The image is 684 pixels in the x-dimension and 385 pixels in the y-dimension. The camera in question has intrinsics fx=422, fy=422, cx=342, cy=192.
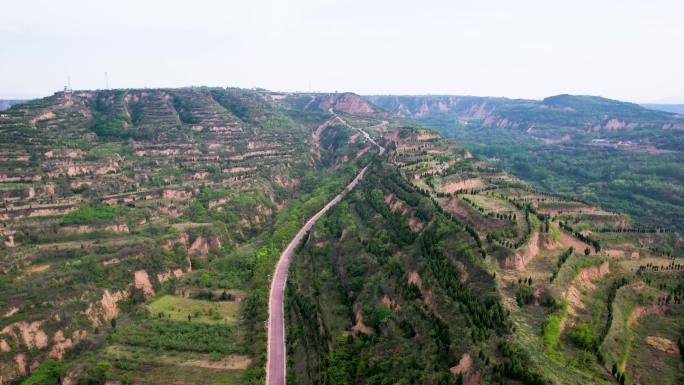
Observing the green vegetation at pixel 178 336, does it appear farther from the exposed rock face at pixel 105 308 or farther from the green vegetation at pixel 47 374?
the green vegetation at pixel 47 374

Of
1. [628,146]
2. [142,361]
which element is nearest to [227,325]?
[142,361]

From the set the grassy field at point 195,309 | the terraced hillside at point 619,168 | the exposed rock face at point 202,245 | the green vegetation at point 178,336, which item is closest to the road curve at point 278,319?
the green vegetation at point 178,336

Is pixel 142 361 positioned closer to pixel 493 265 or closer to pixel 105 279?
pixel 105 279

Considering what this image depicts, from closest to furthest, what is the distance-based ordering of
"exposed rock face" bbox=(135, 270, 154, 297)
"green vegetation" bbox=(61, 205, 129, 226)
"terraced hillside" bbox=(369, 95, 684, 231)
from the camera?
1. "exposed rock face" bbox=(135, 270, 154, 297)
2. "green vegetation" bbox=(61, 205, 129, 226)
3. "terraced hillside" bbox=(369, 95, 684, 231)

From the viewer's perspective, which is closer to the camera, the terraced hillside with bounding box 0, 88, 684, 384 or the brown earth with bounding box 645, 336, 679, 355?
the brown earth with bounding box 645, 336, 679, 355

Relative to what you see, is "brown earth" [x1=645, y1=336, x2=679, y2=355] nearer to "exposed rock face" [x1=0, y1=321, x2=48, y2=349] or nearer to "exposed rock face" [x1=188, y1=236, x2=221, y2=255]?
"exposed rock face" [x1=0, y1=321, x2=48, y2=349]

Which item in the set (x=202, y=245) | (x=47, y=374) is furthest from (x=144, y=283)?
(x=47, y=374)

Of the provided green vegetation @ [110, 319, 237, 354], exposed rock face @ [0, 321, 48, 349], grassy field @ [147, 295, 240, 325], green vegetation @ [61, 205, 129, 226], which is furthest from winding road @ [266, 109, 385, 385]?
green vegetation @ [61, 205, 129, 226]
